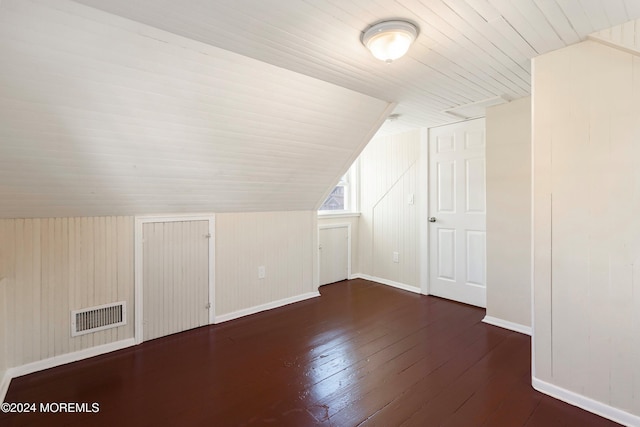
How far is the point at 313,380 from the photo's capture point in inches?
79.0

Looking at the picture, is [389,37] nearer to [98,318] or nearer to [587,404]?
[587,404]

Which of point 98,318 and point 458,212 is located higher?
point 458,212

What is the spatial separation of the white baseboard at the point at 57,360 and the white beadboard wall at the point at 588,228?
295cm

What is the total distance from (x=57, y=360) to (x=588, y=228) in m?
3.50

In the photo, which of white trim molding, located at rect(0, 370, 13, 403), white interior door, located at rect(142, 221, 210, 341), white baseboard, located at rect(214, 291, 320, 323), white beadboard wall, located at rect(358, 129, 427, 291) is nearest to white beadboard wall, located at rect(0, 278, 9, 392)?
white trim molding, located at rect(0, 370, 13, 403)

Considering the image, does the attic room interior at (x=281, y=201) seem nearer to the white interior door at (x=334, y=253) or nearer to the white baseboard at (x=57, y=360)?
the white baseboard at (x=57, y=360)

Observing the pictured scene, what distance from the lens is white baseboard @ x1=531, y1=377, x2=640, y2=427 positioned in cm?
162

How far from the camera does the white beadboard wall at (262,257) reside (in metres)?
3.03

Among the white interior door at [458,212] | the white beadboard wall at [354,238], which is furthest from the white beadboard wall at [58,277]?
the white interior door at [458,212]

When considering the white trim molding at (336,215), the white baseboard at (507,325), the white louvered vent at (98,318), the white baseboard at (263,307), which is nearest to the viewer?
the white louvered vent at (98,318)

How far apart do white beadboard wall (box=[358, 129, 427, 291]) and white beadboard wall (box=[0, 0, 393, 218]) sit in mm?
1243

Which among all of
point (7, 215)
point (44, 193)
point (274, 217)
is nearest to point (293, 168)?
point (274, 217)

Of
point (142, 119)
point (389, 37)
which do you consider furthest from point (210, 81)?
point (389, 37)

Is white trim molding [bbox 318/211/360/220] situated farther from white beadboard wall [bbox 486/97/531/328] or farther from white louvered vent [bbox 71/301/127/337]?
white louvered vent [bbox 71/301/127/337]
